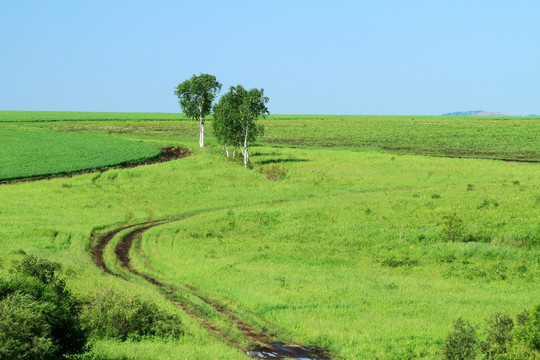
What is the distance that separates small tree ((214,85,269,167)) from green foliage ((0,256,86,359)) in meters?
50.9

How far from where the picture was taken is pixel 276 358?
18547 millimetres

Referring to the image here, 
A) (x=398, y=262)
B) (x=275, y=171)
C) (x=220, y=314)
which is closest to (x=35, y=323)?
(x=220, y=314)

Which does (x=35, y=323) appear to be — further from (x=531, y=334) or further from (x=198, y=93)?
(x=198, y=93)

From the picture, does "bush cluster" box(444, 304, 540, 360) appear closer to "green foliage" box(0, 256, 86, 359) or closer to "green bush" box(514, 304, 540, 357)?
"green bush" box(514, 304, 540, 357)

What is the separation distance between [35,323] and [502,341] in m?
13.2

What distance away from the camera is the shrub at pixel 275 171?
61.1 m

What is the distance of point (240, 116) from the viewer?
226 ft

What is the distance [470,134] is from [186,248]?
9512 centimetres

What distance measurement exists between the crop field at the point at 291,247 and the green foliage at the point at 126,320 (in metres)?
0.12

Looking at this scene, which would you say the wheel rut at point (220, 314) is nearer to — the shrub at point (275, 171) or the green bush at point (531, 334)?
the green bush at point (531, 334)

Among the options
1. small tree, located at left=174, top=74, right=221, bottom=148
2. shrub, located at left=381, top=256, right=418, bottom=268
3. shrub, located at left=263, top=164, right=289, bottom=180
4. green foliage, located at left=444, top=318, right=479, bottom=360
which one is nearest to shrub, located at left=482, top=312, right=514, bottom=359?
green foliage, located at left=444, top=318, right=479, bottom=360

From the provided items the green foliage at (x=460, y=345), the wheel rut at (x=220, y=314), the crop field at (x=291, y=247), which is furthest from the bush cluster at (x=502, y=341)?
the wheel rut at (x=220, y=314)

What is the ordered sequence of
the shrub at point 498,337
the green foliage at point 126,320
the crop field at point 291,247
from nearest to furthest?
the shrub at point 498,337 → the green foliage at point 126,320 → the crop field at point 291,247

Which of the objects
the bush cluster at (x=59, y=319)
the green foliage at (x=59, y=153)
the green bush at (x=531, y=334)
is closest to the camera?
the bush cluster at (x=59, y=319)
